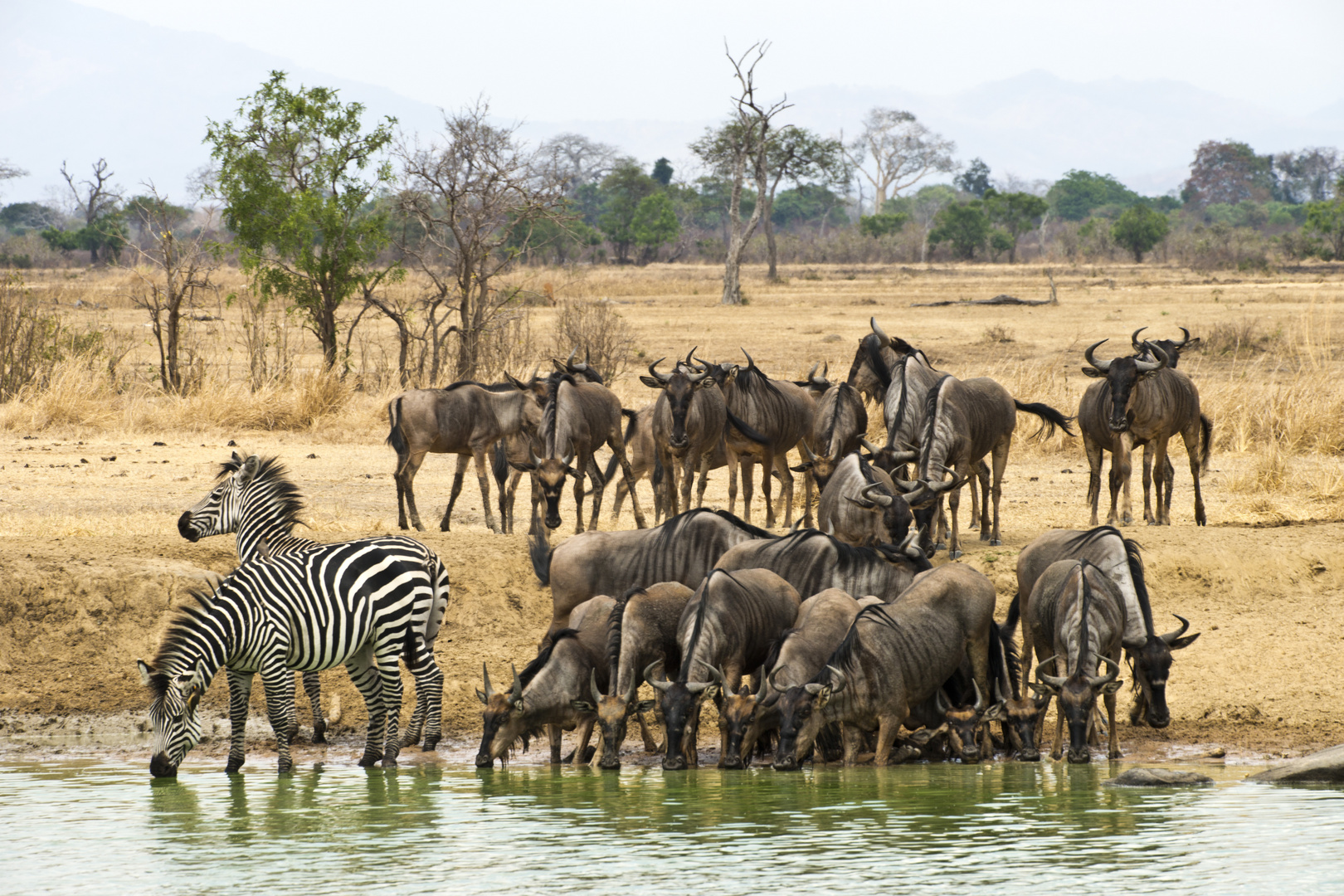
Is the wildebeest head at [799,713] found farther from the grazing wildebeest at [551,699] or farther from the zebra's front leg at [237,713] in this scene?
the zebra's front leg at [237,713]

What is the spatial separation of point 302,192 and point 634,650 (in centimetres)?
1373

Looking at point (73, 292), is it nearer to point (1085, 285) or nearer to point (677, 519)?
point (1085, 285)

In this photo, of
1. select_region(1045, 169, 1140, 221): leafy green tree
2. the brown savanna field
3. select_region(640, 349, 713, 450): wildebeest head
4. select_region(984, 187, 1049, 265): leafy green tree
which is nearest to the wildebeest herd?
the brown savanna field

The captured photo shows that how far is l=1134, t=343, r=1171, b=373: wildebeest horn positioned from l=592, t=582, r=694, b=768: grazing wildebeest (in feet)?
16.9

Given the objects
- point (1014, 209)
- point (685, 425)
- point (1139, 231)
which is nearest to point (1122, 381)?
point (685, 425)

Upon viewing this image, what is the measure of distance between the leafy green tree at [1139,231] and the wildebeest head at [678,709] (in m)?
47.9

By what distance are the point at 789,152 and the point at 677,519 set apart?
3802 cm

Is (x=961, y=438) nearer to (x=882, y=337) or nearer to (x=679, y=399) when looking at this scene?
(x=882, y=337)

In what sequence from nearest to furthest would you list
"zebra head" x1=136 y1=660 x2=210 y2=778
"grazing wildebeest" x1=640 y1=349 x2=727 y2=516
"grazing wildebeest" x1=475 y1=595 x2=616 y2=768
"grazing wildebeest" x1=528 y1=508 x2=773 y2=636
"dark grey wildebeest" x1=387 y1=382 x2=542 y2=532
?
"zebra head" x1=136 y1=660 x2=210 y2=778
"grazing wildebeest" x1=475 y1=595 x2=616 y2=768
"grazing wildebeest" x1=528 y1=508 x2=773 y2=636
"grazing wildebeest" x1=640 y1=349 x2=727 y2=516
"dark grey wildebeest" x1=387 y1=382 x2=542 y2=532

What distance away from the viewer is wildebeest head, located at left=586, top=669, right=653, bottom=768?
301 inches

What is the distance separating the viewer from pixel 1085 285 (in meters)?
39.5

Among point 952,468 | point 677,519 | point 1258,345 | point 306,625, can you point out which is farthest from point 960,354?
point 306,625

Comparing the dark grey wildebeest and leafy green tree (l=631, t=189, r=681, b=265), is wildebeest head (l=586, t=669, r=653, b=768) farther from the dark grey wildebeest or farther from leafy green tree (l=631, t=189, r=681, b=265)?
leafy green tree (l=631, t=189, r=681, b=265)

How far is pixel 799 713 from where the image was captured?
7.41 meters
